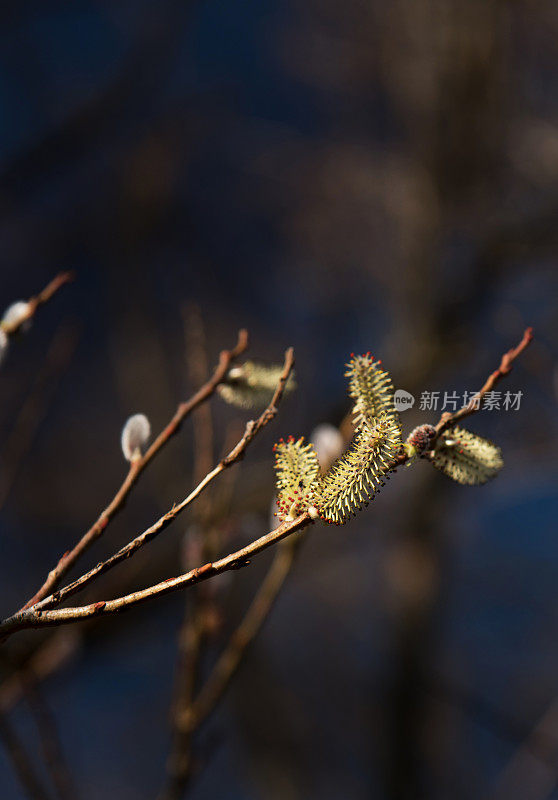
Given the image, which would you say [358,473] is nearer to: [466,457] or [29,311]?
[466,457]

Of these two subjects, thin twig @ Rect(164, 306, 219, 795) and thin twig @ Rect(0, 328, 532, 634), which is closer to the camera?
thin twig @ Rect(0, 328, 532, 634)

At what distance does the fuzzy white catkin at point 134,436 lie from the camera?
444 mm

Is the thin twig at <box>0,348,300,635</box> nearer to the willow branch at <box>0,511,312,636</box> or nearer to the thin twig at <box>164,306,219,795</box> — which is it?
the willow branch at <box>0,511,312,636</box>

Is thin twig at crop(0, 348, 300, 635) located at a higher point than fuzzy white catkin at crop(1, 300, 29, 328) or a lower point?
lower

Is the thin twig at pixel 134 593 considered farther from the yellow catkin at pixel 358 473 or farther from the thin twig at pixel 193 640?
the thin twig at pixel 193 640

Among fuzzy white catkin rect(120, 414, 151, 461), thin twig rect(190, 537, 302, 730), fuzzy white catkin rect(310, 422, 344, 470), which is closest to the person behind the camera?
fuzzy white catkin rect(120, 414, 151, 461)

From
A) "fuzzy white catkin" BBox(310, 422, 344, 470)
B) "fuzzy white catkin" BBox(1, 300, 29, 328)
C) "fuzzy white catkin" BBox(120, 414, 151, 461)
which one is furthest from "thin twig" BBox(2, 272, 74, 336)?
"fuzzy white catkin" BBox(310, 422, 344, 470)

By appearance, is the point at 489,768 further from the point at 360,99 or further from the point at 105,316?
the point at 360,99

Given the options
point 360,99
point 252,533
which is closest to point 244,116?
point 360,99

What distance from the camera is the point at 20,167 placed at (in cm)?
195

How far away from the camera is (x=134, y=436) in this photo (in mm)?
446

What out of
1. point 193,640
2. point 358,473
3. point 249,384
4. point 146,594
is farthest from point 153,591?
point 193,640

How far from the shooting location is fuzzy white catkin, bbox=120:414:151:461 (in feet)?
1.46

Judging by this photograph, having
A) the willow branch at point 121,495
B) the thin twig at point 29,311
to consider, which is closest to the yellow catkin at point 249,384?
the willow branch at point 121,495
